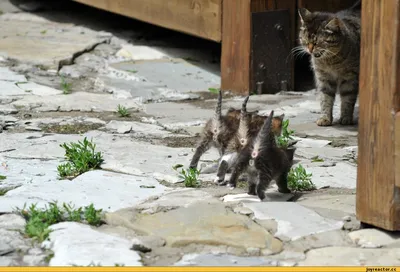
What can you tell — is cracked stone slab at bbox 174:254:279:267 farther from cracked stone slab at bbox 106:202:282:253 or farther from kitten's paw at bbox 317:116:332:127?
kitten's paw at bbox 317:116:332:127

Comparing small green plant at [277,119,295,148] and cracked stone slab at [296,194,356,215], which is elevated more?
small green plant at [277,119,295,148]

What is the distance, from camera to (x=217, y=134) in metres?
5.28

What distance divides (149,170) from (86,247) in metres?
1.54

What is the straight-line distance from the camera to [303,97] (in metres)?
7.92

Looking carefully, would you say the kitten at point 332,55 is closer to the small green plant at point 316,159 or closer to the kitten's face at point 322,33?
the kitten's face at point 322,33

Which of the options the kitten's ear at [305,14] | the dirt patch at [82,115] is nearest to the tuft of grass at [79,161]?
the dirt patch at [82,115]

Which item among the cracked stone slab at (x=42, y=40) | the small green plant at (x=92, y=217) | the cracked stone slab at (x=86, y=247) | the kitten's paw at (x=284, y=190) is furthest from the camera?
the cracked stone slab at (x=42, y=40)

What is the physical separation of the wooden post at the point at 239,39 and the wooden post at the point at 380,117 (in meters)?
3.82

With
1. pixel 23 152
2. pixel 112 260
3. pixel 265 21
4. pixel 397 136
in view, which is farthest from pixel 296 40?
pixel 112 260

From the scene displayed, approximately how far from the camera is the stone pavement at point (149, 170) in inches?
149

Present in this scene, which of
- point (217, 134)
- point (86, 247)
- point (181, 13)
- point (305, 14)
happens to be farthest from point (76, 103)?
point (86, 247)

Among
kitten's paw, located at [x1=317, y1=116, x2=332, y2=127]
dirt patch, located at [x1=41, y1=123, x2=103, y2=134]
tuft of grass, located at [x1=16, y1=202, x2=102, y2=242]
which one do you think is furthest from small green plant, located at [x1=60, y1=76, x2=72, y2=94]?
tuft of grass, located at [x1=16, y1=202, x2=102, y2=242]

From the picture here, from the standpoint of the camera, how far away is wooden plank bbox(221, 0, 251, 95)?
7781 millimetres

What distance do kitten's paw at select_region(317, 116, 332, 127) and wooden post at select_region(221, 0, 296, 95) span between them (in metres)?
1.11
